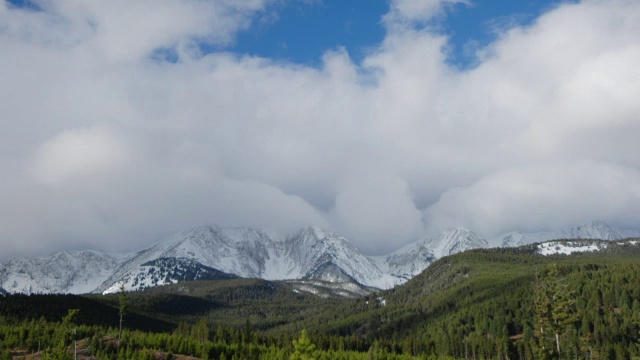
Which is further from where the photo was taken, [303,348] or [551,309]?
[551,309]

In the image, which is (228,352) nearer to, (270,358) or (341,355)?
(270,358)

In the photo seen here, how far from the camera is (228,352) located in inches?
5901

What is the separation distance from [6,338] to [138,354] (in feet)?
181

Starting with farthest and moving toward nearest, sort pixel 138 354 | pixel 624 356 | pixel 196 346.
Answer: pixel 624 356 → pixel 196 346 → pixel 138 354

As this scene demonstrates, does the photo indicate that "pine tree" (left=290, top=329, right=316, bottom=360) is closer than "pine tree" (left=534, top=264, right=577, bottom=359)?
Yes

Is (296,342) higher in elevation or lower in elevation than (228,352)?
→ higher

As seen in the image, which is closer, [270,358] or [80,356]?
[80,356]

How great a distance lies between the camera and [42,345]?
484 feet

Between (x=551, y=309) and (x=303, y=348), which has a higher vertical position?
(x=551, y=309)

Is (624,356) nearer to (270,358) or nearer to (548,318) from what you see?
(270,358)

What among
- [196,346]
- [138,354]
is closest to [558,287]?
[138,354]

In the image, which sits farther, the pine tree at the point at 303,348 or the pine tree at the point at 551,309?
the pine tree at the point at 551,309

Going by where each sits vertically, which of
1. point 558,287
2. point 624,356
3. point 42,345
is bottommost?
point 624,356

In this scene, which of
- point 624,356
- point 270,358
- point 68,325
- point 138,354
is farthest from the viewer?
point 624,356
